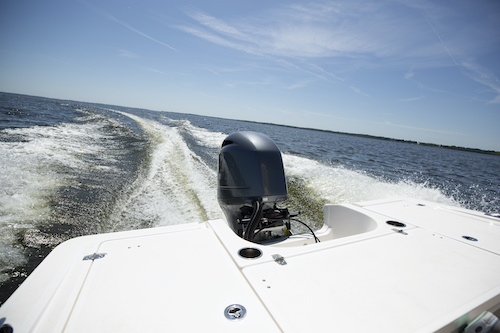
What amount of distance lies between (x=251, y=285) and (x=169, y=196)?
10.4 ft

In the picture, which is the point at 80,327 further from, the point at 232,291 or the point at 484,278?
the point at 484,278

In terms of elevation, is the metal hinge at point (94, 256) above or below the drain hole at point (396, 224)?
below

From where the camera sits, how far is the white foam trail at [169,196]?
9.88ft

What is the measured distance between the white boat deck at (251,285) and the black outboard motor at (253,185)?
1.84 ft

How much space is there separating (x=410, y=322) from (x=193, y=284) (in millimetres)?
780

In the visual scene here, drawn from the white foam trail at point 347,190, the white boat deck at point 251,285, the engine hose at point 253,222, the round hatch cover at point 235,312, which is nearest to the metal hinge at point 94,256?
the white boat deck at point 251,285

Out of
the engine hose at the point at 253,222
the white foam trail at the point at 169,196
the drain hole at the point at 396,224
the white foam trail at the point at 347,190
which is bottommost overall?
the white foam trail at the point at 169,196

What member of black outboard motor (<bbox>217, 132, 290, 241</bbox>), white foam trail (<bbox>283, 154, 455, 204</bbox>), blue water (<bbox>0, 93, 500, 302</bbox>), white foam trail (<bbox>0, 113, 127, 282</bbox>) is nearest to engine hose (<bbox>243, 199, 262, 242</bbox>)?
black outboard motor (<bbox>217, 132, 290, 241</bbox>)

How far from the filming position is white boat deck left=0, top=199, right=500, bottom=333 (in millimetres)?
715

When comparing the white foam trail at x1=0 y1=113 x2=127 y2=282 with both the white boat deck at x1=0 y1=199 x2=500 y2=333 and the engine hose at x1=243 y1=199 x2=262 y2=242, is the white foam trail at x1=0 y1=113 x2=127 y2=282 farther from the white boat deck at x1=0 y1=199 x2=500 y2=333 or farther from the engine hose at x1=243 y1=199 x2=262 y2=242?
the engine hose at x1=243 y1=199 x2=262 y2=242

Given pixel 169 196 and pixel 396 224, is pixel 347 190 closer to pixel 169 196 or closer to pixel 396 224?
pixel 396 224

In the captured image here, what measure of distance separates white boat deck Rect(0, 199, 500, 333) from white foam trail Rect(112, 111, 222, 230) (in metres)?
1.90

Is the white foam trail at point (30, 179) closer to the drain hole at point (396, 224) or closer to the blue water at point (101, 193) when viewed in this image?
the blue water at point (101, 193)

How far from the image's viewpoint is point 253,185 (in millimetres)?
1883
